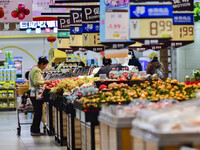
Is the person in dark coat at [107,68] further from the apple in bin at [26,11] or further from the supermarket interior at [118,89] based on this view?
the apple in bin at [26,11]

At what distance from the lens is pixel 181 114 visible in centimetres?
390

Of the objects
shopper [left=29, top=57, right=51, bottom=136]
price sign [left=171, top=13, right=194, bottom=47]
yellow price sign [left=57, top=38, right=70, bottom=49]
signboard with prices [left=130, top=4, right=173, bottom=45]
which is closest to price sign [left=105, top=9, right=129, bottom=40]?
signboard with prices [left=130, top=4, right=173, bottom=45]

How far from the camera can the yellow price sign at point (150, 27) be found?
29.5 ft

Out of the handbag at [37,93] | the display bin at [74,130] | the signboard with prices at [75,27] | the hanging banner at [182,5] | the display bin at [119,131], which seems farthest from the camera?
the signboard with prices at [75,27]

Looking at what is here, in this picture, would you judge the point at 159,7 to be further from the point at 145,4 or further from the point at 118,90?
the point at 118,90

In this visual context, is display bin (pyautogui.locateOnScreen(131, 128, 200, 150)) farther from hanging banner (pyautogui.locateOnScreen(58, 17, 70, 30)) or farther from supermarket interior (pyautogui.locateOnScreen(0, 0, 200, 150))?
hanging banner (pyautogui.locateOnScreen(58, 17, 70, 30))

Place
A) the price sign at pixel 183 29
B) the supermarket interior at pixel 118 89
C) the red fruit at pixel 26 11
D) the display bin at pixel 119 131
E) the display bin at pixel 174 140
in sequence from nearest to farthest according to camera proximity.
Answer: the display bin at pixel 174 140 → the supermarket interior at pixel 118 89 → the display bin at pixel 119 131 → the price sign at pixel 183 29 → the red fruit at pixel 26 11

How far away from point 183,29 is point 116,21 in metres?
1.71

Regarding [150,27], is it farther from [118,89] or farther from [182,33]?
[182,33]

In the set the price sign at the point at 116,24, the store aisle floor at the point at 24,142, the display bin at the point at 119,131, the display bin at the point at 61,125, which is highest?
the price sign at the point at 116,24

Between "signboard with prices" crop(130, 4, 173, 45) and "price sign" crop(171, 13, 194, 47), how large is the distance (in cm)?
171

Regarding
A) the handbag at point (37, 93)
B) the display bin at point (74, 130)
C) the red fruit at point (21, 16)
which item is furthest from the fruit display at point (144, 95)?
the red fruit at point (21, 16)

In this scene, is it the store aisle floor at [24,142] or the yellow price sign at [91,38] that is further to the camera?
the yellow price sign at [91,38]

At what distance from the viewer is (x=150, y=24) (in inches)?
354
